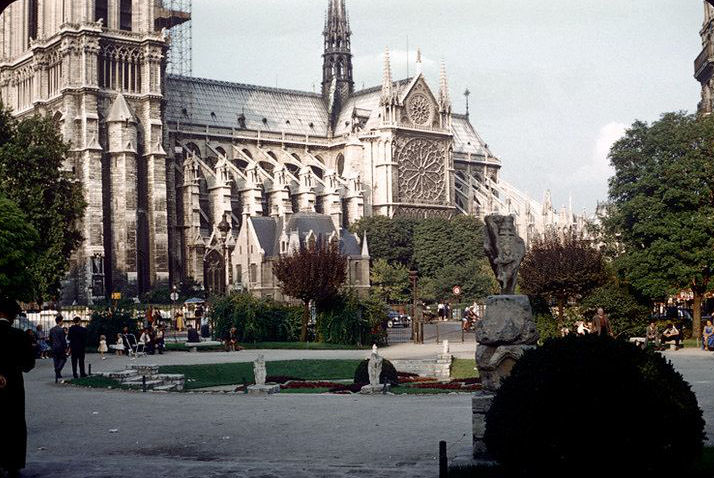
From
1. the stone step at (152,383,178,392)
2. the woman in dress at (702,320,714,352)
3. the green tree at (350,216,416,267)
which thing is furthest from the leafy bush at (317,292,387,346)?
the green tree at (350,216,416,267)

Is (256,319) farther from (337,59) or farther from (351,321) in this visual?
(337,59)

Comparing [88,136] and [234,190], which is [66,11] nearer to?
[88,136]

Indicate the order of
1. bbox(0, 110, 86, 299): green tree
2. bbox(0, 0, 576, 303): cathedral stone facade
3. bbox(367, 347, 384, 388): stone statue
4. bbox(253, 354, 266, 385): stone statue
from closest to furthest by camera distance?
1. bbox(367, 347, 384, 388): stone statue
2. bbox(253, 354, 266, 385): stone statue
3. bbox(0, 110, 86, 299): green tree
4. bbox(0, 0, 576, 303): cathedral stone facade

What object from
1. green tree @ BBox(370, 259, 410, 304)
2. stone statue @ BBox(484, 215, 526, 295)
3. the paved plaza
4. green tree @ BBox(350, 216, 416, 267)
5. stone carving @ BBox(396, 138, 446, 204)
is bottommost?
the paved plaza

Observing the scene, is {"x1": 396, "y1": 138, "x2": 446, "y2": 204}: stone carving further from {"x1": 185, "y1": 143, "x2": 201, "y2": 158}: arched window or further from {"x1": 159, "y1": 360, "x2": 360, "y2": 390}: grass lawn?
{"x1": 159, "y1": 360, "x2": 360, "y2": 390}: grass lawn

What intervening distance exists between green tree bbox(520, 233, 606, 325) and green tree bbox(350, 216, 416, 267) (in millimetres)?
41290

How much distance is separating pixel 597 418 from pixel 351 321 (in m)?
33.3

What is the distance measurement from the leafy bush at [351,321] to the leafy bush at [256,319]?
1.67m

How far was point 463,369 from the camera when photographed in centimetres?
2878

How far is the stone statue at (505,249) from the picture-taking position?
14000 millimetres

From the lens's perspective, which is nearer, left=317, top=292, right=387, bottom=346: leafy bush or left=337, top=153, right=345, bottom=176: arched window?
left=317, top=292, right=387, bottom=346: leafy bush

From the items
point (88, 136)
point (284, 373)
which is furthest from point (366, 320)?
point (88, 136)

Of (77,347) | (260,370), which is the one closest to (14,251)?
(77,347)

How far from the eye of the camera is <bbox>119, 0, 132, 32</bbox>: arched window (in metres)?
81.2
